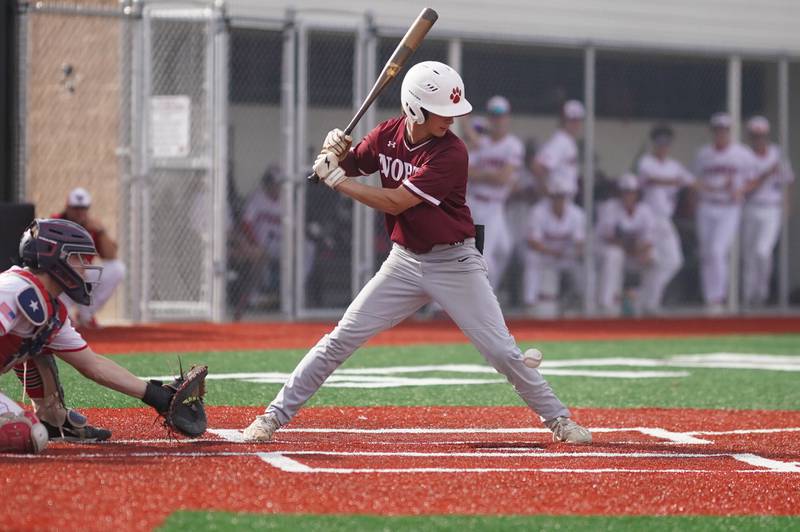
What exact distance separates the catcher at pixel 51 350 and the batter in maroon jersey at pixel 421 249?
458 mm

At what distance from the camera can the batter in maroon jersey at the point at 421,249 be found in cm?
667

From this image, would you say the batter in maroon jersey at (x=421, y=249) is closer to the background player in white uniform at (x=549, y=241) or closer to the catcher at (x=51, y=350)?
the catcher at (x=51, y=350)

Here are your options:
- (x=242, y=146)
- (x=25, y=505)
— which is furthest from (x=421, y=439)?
(x=242, y=146)

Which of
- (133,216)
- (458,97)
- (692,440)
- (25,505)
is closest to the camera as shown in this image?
(25,505)

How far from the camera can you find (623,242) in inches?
712

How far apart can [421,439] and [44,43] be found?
31.9 ft

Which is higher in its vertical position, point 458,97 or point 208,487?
point 458,97

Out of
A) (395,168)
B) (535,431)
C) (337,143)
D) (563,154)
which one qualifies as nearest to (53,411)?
(337,143)

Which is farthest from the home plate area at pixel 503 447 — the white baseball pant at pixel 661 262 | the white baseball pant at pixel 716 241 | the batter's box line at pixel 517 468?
the white baseball pant at pixel 716 241

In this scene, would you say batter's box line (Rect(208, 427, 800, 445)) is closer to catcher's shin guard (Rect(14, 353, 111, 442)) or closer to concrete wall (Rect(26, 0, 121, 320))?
catcher's shin guard (Rect(14, 353, 111, 442))

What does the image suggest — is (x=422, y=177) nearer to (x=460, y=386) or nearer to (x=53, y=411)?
(x=53, y=411)

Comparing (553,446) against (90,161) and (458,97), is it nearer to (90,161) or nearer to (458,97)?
(458,97)

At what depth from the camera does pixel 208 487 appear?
17.4 feet

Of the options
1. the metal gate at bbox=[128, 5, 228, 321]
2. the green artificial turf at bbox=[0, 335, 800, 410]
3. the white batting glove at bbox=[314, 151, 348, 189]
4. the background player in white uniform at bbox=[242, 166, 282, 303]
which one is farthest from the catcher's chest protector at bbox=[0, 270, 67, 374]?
the background player in white uniform at bbox=[242, 166, 282, 303]
